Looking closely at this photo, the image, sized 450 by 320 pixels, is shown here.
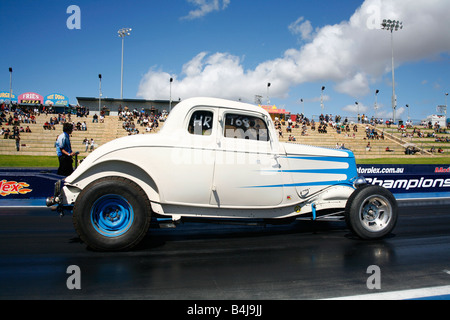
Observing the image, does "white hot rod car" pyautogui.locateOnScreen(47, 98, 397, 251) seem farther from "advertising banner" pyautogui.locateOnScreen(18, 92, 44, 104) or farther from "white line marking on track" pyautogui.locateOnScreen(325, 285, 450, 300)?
"advertising banner" pyautogui.locateOnScreen(18, 92, 44, 104)

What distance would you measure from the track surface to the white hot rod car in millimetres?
417

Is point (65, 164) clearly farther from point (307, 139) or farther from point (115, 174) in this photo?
point (307, 139)

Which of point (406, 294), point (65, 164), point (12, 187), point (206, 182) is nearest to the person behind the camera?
point (406, 294)

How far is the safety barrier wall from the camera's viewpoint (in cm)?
925

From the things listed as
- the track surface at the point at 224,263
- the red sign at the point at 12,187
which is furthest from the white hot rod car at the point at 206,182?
the red sign at the point at 12,187

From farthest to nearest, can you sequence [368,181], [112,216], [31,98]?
[31,98]
[368,181]
[112,216]

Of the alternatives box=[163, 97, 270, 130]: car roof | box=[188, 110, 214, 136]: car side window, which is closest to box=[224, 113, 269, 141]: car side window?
box=[163, 97, 270, 130]: car roof

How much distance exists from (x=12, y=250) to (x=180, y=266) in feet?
8.16

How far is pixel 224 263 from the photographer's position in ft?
12.7

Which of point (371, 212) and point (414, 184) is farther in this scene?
point (414, 184)

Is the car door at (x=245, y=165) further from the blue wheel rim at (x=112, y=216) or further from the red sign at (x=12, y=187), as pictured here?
the red sign at (x=12, y=187)

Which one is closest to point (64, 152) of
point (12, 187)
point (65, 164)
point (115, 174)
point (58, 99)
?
point (65, 164)

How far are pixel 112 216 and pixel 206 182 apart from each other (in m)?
1.39

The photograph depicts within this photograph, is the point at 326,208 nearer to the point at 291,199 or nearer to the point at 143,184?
the point at 291,199
